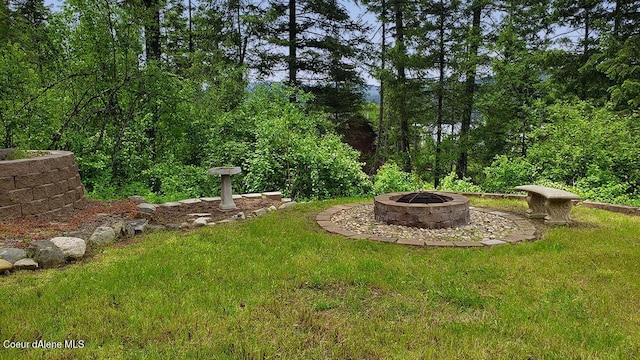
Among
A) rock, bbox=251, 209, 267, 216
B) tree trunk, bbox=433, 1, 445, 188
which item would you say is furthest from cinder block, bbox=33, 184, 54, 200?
tree trunk, bbox=433, 1, 445, 188

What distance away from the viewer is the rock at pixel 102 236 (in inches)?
169

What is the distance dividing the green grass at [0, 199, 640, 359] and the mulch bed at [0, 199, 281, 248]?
744 mm

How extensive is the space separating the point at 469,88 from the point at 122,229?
38.9 feet

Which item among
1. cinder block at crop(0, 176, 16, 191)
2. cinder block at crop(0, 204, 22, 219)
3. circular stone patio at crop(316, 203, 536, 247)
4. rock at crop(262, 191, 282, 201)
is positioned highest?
cinder block at crop(0, 176, 16, 191)

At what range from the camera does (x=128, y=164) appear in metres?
7.80

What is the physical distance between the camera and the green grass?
7.64ft

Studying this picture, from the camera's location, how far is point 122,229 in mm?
4707

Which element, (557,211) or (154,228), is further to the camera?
(557,211)

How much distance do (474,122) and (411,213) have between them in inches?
380

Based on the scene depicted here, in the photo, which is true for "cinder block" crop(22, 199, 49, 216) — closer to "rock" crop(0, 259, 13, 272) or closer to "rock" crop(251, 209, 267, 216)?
"rock" crop(0, 259, 13, 272)

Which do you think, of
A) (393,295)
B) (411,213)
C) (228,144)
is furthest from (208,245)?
(228,144)

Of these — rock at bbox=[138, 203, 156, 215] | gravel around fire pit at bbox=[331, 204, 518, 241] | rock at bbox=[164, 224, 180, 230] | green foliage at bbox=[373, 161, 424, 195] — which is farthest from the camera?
green foliage at bbox=[373, 161, 424, 195]

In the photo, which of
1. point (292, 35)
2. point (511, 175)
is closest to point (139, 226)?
point (511, 175)

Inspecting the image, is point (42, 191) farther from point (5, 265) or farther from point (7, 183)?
point (5, 265)
